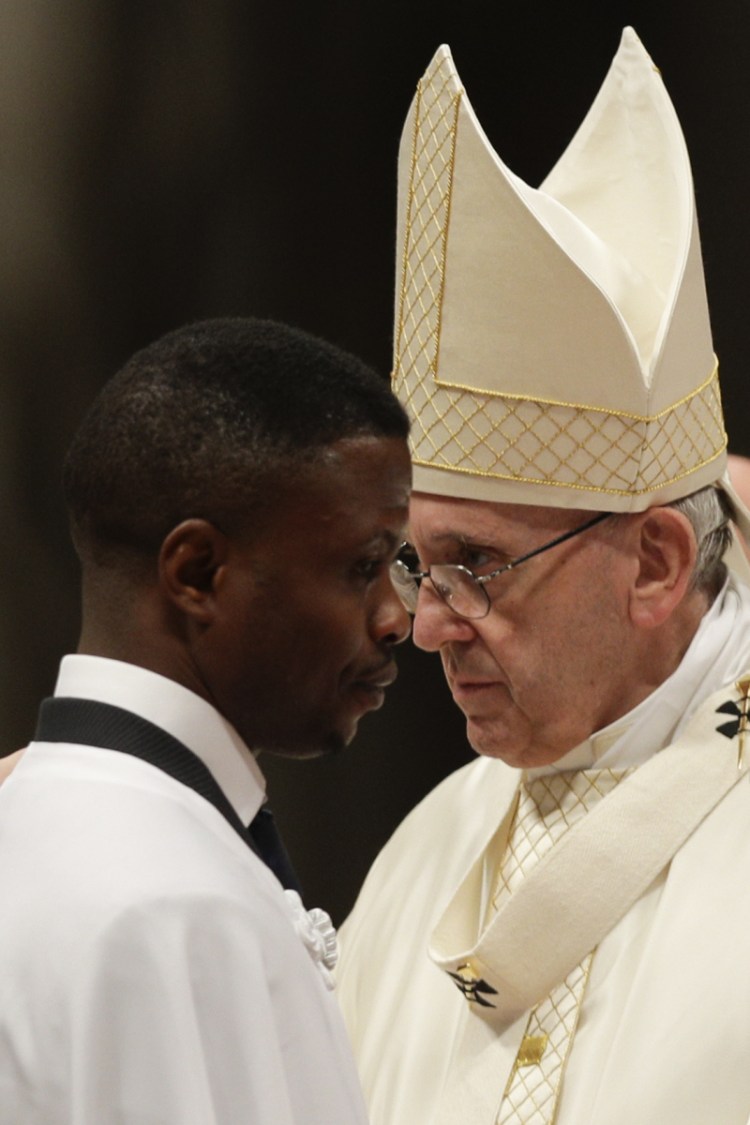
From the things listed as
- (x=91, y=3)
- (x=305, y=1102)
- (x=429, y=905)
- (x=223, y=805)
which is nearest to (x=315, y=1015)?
(x=305, y=1102)

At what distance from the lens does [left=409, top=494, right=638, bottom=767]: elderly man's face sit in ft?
8.05

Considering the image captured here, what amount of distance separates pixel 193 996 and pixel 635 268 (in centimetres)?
165

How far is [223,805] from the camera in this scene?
4.32ft

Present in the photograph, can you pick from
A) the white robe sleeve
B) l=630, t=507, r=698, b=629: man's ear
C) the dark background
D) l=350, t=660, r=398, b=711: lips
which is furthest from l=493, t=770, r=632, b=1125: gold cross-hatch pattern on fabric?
the dark background

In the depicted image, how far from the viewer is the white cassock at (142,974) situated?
1139 mm

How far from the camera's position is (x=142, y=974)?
1.14 meters

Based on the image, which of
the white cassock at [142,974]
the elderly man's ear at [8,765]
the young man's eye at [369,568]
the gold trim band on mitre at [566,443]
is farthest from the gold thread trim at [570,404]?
the white cassock at [142,974]

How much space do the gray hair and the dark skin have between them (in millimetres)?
1182

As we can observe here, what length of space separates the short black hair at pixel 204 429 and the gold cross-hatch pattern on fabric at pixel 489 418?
3.55ft

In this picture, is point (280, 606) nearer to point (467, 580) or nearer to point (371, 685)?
point (371, 685)

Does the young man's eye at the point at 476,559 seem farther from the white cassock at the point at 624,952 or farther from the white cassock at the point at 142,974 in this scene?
the white cassock at the point at 142,974

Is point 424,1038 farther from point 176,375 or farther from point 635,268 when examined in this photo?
point 176,375

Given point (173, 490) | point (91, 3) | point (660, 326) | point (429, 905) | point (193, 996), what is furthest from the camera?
point (91, 3)

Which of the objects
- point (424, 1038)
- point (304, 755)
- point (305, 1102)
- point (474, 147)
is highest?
point (474, 147)
